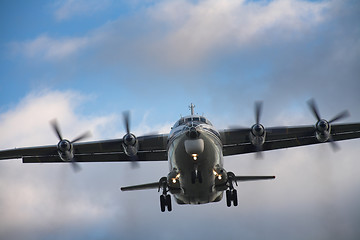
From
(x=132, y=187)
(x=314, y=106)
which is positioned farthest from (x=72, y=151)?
(x=314, y=106)

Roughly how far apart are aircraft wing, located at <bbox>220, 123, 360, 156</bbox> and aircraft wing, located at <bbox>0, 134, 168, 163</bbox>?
4.07 metres

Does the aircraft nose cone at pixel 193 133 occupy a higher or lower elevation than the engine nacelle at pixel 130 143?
lower

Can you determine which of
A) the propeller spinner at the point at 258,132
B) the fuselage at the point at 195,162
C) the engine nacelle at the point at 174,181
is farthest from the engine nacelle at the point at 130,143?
the propeller spinner at the point at 258,132

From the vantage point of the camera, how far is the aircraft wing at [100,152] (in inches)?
1027

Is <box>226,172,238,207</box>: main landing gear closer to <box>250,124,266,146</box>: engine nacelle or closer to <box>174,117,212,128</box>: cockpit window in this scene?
<box>250,124,266,146</box>: engine nacelle

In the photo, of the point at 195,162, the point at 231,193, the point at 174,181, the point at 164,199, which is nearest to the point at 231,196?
the point at 231,193

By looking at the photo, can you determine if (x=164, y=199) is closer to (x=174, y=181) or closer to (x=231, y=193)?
(x=174, y=181)

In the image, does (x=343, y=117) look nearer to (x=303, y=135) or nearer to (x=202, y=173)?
(x=303, y=135)

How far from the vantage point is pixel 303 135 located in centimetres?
2730

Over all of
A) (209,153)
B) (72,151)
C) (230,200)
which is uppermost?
(72,151)

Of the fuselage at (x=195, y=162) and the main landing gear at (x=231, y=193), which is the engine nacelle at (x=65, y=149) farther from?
the main landing gear at (x=231, y=193)

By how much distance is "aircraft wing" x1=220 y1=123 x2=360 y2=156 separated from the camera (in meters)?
25.5

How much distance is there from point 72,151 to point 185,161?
7.46m

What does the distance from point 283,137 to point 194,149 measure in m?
10.5
